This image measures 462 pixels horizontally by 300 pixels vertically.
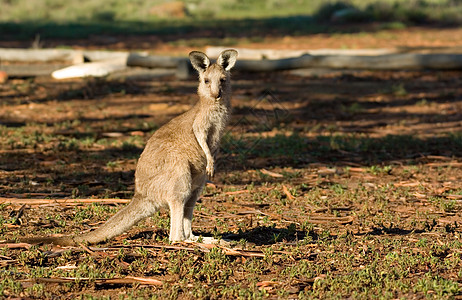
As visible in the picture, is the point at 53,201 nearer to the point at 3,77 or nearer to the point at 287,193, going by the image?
the point at 287,193

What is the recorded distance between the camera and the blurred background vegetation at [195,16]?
23.0 meters

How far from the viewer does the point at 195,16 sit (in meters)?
29.2

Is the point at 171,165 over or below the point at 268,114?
below

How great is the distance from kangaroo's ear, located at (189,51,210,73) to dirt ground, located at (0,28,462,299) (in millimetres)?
1354

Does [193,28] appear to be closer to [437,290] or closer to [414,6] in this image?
[414,6]

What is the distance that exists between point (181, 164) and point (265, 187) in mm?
2236

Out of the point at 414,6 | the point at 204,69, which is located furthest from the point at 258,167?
the point at 414,6

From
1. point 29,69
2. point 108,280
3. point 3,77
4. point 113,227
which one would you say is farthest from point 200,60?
point 29,69

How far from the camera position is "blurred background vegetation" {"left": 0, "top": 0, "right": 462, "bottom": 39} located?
23.0m

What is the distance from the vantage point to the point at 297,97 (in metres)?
11.8

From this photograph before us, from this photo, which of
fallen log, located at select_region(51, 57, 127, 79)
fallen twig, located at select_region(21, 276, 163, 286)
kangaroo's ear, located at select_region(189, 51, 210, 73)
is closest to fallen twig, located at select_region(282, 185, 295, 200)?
kangaroo's ear, located at select_region(189, 51, 210, 73)

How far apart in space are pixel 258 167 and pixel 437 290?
389 cm

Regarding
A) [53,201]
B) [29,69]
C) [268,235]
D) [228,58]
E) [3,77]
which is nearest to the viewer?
[228,58]

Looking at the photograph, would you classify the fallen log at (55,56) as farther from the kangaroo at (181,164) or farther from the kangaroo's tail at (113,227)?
the kangaroo's tail at (113,227)
